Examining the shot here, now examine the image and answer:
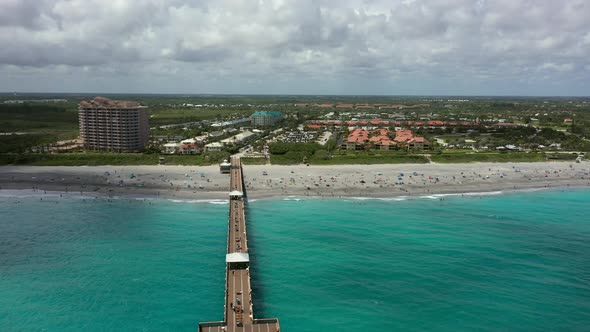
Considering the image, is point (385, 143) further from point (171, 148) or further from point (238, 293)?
point (238, 293)

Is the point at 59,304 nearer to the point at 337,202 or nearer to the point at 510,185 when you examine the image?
the point at 337,202

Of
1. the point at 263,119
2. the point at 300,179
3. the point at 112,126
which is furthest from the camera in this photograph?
the point at 263,119

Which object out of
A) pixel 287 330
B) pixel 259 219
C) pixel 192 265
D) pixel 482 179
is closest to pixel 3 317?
pixel 192 265

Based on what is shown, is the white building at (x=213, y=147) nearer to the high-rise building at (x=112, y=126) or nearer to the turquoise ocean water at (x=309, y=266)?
the high-rise building at (x=112, y=126)

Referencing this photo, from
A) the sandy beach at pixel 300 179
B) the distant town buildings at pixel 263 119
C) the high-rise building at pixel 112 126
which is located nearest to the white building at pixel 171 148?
the high-rise building at pixel 112 126

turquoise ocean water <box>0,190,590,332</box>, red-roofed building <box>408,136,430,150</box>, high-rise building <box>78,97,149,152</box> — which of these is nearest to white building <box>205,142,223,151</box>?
high-rise building <box>78,97,149,152</box>

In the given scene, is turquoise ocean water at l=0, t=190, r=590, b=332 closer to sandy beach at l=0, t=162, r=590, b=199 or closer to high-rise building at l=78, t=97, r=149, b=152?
sandy beach at l=0, t=162, r=590, b=199

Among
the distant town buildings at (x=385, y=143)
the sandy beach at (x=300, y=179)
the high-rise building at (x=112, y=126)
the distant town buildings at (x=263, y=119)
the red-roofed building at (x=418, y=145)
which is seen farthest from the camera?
the distant town buildings at (x=263, y=119)

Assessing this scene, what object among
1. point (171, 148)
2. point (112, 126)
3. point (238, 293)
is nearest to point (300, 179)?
point (171, 148)
